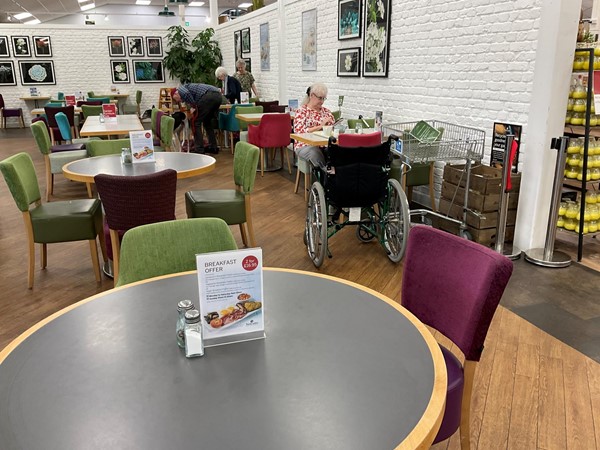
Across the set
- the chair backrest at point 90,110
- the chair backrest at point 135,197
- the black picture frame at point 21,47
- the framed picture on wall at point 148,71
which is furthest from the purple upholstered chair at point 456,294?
the black picture frame at point 21,47

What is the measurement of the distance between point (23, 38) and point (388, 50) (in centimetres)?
1134

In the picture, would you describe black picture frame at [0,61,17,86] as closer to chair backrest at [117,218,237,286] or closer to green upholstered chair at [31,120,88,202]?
green upholstered chair at [31,120,88,202]

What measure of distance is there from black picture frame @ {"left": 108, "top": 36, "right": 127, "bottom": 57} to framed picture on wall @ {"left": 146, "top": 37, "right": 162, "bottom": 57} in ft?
2.15

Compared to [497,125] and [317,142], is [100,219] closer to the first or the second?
[317,142]

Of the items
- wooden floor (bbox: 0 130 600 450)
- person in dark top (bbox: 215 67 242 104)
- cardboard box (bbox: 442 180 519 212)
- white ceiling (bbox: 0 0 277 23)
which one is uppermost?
white ceiling (bbox: 0 0 277 23)

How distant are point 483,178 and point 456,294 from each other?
8.86 ft

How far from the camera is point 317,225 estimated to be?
150 inches

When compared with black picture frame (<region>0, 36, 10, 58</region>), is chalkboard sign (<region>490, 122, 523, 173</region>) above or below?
below

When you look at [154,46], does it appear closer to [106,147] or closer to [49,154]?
[49,154]

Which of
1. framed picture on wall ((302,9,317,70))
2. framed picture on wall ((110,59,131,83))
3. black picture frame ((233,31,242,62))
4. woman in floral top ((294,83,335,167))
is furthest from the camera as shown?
framed picture on wall ((110,59,131,83))

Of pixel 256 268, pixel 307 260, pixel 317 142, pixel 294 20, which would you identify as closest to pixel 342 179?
pixel 307 260

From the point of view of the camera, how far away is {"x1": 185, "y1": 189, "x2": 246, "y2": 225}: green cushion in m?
3.65

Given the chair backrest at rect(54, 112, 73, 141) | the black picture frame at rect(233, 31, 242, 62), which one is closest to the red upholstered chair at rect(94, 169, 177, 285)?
the chair backrest at rect(54, 112, 73, 141)

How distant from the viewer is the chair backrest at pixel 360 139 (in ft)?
13.3
